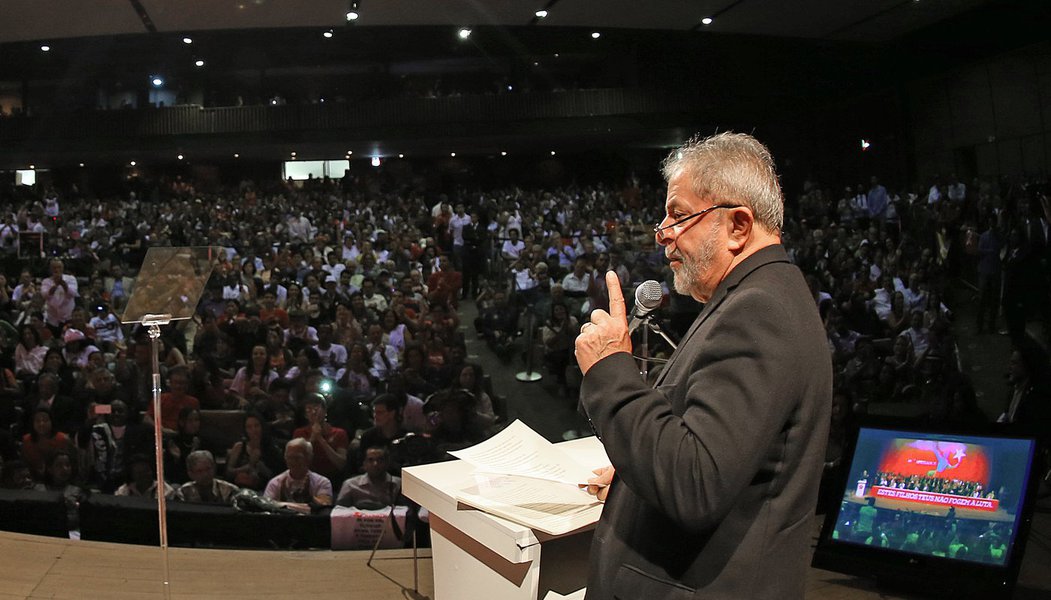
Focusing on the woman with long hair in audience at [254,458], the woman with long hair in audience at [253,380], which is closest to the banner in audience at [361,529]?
the woman with long hair in audience at [254,458]

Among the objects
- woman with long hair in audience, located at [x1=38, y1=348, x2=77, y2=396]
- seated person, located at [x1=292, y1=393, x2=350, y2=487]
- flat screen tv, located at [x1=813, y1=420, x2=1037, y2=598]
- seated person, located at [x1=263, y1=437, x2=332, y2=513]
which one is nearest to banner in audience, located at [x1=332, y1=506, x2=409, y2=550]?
seated person, located at [x1=263, y1=437, x2=332, y2=513]

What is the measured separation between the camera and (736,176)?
1.02 metres

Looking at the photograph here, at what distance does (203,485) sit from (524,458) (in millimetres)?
2929

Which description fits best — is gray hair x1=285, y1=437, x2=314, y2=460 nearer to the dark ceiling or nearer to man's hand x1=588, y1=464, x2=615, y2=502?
the dark ceiling

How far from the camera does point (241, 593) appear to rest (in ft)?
8.51

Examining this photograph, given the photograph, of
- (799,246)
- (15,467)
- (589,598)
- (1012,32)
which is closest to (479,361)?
(799,246)

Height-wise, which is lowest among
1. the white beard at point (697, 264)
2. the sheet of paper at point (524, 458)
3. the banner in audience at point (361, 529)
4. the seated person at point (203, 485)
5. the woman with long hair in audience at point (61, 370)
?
the banner in audience at point (361, 529)

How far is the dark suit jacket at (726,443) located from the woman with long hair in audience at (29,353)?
453 cm

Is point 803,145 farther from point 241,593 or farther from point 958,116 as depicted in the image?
point 241,593

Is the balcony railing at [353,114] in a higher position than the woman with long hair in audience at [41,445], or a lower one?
higher

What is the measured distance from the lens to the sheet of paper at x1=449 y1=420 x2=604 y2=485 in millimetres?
1536

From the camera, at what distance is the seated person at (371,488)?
3857 millimetres

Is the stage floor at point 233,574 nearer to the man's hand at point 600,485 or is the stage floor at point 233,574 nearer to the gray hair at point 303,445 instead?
the gray hair at point 303,445

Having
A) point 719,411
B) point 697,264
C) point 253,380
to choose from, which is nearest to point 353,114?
point 253,380
